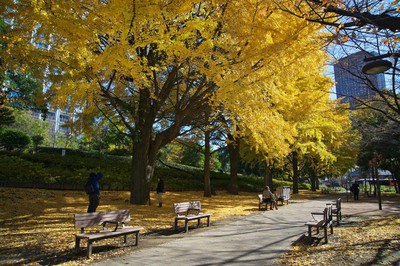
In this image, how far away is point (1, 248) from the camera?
5.80m

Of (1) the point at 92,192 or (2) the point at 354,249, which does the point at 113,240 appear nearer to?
(1) the point at 92,192

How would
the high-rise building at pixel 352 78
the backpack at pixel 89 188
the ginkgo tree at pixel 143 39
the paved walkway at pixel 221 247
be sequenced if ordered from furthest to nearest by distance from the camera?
the backpack at pixel 89 188, the high-rise building at pixel 352 78, the ginkgo tree at pixel 143 39, the paved walkway at pixel 221 247

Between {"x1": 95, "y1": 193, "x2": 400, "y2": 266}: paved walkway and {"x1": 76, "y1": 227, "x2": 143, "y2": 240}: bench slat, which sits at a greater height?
{"x1": 76, "y1": 227, "x2": 143, "y2": 240}: bench slat

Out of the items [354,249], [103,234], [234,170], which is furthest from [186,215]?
[234,170]

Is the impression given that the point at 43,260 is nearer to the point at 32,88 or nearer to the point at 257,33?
the point at 257,33

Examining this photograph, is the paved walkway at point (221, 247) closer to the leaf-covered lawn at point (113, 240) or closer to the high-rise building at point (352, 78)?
the leaf-covered lawn at point (113, 240)

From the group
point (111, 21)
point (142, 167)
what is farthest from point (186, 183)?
point (111, 21)

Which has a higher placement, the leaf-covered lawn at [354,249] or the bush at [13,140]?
the bush at [13,140]

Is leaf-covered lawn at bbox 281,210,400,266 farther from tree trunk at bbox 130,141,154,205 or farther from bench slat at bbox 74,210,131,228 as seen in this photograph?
tree trunk at bbox 130,141,154,205

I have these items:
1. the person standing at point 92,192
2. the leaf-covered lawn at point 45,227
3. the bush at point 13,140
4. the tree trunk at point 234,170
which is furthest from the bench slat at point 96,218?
the bush at point 13,140

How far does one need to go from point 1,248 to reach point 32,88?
11.2 meters

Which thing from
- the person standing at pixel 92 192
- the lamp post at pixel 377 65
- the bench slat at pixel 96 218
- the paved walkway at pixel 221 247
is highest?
the lamp post at pixel 377 65

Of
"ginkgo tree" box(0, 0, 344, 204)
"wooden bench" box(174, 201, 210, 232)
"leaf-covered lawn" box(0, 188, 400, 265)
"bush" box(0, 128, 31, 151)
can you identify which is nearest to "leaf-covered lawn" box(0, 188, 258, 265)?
"leaf-covered lawn" box(0, 188, 400, 265)

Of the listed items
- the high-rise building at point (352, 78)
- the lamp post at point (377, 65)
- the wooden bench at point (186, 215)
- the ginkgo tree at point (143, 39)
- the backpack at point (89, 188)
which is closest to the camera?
the lamp post at point (377, 65)
